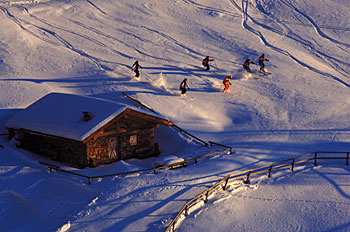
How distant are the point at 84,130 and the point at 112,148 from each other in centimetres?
208

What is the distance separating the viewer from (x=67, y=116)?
2223 centimetres

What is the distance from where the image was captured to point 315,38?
4050 centimetres

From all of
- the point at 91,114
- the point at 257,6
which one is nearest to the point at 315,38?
the point at 257,6

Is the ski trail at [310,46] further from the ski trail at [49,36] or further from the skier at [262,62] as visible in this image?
the ski trail at [49,36]

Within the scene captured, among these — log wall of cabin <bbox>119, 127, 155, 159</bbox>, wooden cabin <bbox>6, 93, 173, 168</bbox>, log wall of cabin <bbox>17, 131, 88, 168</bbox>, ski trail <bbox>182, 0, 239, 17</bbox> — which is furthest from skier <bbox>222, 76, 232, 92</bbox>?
ski trail <bbox>182, 0, 239, 17</bbox>

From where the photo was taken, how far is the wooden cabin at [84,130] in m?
21.4

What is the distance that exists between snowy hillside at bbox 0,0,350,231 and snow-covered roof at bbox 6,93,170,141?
158cm

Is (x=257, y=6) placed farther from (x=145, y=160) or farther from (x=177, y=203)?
(x=177, y=203)

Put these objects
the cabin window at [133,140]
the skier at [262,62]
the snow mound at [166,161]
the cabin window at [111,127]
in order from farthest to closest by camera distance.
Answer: the skier at [262,62]
the cabin window at [133,140]
the cabin window at [111,127]
the snow mound at [166,161]

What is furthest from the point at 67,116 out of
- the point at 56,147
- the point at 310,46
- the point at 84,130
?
the point at 310,46

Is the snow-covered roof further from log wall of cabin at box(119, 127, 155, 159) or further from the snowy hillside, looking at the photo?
the snowy hillside

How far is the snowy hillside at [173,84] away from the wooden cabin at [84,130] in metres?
0.73

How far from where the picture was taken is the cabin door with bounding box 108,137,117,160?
878 inches

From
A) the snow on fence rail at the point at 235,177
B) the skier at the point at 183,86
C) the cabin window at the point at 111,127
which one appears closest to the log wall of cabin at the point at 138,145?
the cabin window at the point at 111,127
